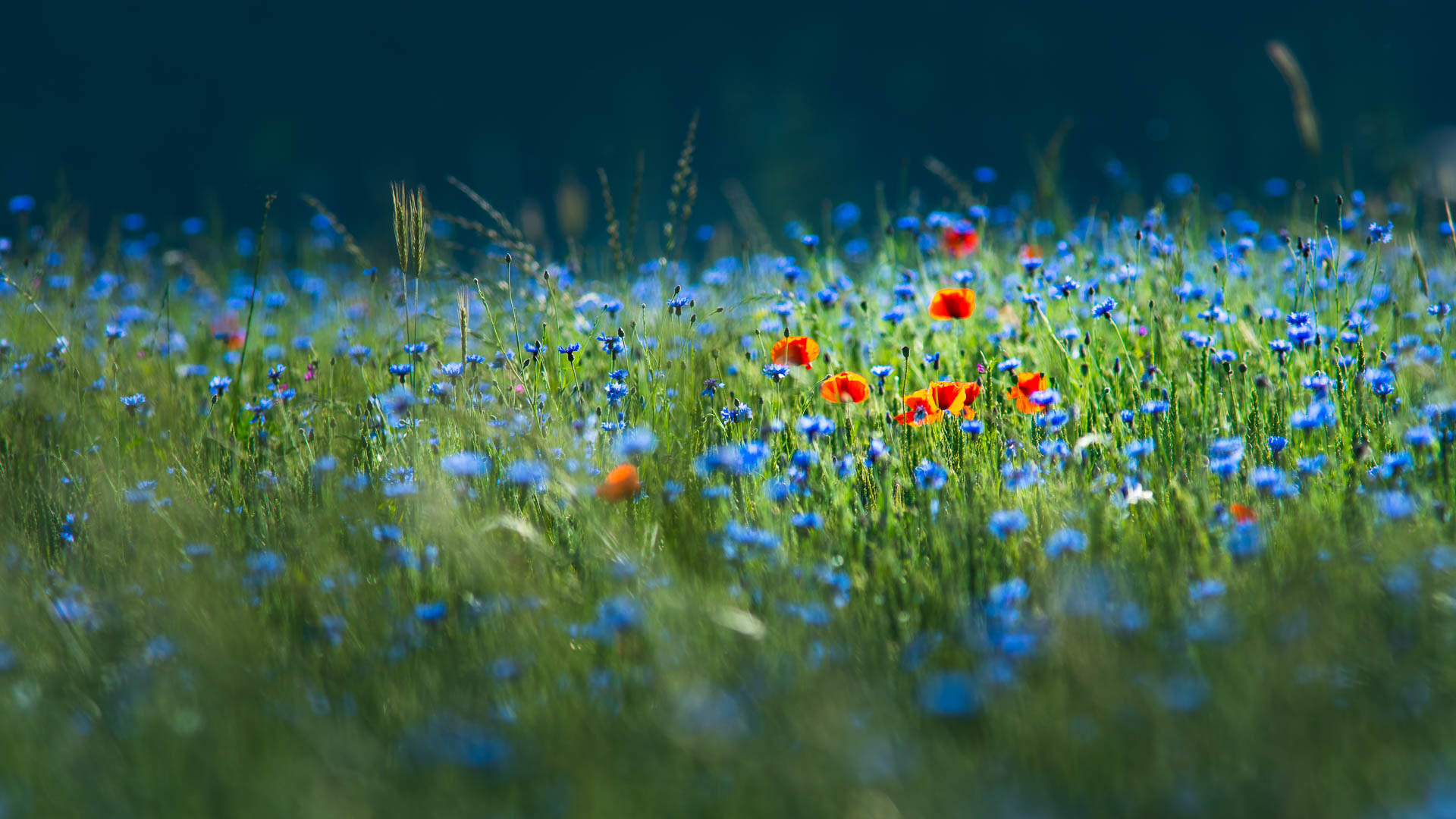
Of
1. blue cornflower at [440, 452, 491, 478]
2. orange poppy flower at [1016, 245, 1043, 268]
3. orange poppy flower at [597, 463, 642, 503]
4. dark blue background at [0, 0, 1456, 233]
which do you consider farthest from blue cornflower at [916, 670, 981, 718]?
dark blue background at [0, 0, 1456, 233]

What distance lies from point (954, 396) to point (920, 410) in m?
0.08

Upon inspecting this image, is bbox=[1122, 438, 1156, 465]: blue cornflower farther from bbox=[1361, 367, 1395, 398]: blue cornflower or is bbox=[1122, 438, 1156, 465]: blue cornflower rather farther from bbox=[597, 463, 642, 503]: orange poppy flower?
bbox=[597, 463, 642, 503]: orange poppy flower

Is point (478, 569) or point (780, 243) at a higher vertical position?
point (780, 243)

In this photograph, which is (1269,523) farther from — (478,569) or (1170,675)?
(478,569)

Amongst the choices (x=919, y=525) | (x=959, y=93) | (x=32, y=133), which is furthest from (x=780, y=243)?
(x=32, y=133)

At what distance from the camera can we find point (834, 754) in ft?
3.91

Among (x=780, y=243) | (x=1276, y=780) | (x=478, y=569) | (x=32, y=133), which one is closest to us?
(x=1276, y=780)

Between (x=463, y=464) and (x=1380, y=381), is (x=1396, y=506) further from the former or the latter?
(x=463, y=464)

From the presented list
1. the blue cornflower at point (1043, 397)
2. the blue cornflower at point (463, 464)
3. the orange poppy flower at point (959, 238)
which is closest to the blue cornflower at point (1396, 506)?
the blue cornflower at point (1043, 397)

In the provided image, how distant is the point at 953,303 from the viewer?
2.66 meters

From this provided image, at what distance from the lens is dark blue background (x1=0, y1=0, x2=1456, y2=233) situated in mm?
8492

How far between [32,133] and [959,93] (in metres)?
7.36

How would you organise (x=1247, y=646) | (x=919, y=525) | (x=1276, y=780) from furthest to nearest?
(x=919, y=525)
(x=1247, y=646)
(x=1276, y=780)

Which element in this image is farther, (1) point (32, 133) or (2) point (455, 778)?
(1) point (32, 133)
